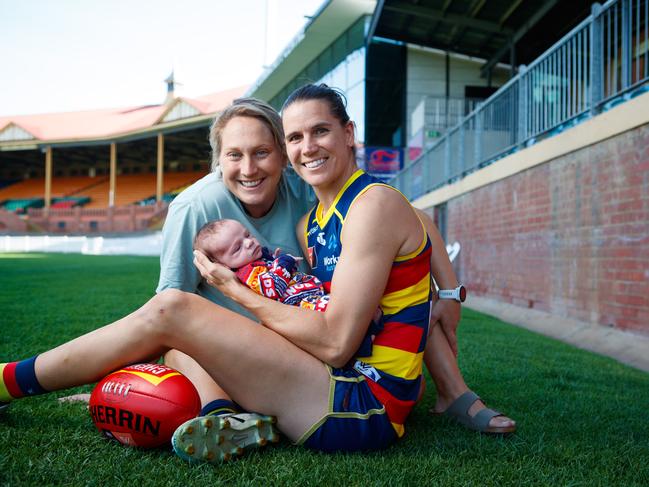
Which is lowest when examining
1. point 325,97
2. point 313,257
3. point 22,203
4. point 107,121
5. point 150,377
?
point 150,377

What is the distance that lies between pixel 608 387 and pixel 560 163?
3.59 meters

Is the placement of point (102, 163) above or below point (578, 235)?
above

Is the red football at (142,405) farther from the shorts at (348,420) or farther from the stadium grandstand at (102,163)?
the stadium grandstand at (102,163)

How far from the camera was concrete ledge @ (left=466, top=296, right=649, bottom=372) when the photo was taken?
200 inches

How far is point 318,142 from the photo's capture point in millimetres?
2475

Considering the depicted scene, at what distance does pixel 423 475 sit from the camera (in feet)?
6.98

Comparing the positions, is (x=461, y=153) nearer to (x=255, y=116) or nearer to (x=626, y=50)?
(x=626, y=50)

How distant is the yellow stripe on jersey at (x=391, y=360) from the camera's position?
2336 millimetres

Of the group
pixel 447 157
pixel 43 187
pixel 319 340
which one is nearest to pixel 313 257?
pixel 319 340

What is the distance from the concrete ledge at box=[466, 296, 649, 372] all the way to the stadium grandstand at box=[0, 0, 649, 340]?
0.35ft

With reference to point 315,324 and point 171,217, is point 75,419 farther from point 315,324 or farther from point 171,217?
Answer: point 315,324

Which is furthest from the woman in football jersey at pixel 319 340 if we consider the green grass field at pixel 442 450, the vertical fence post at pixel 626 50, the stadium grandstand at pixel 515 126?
the vertical fence post at pixel 626 50

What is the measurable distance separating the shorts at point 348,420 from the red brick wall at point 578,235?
3.78m

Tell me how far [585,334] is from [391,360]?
178 inches
